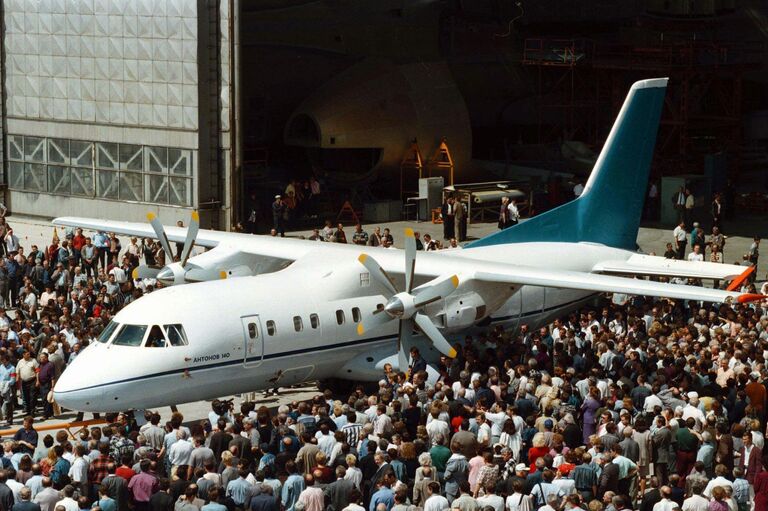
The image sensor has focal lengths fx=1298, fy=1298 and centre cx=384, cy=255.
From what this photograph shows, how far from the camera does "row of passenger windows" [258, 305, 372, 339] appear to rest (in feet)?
86.0

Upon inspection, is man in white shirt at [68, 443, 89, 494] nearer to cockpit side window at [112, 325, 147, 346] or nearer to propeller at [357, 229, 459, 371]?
cockpit side window at [112, 325, 147, 346]

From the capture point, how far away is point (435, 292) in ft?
89.5

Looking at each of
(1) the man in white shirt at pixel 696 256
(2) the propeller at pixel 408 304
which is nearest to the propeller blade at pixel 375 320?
(2) the propeller at pixel 408 304

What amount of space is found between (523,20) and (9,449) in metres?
42.2

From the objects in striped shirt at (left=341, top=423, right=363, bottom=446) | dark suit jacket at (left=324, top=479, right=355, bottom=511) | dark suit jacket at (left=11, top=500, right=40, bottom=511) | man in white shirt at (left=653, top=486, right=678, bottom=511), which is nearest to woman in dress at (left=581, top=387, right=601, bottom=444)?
striped shirt at (left=341, top=423, right=363, bottom=446)

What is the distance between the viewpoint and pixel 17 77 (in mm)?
49906

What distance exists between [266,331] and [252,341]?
414 mm

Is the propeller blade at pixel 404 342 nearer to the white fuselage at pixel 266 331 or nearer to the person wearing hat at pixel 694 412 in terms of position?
the white fuselage at pixel 266 331

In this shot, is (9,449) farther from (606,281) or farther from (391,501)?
(606,281)

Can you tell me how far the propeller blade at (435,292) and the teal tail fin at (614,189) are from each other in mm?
5179

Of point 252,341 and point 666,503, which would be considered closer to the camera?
point 666,503

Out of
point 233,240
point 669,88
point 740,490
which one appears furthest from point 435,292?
point 669,88

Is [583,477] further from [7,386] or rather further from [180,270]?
[180,270]

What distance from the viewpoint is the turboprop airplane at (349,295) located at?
25.2 metres
